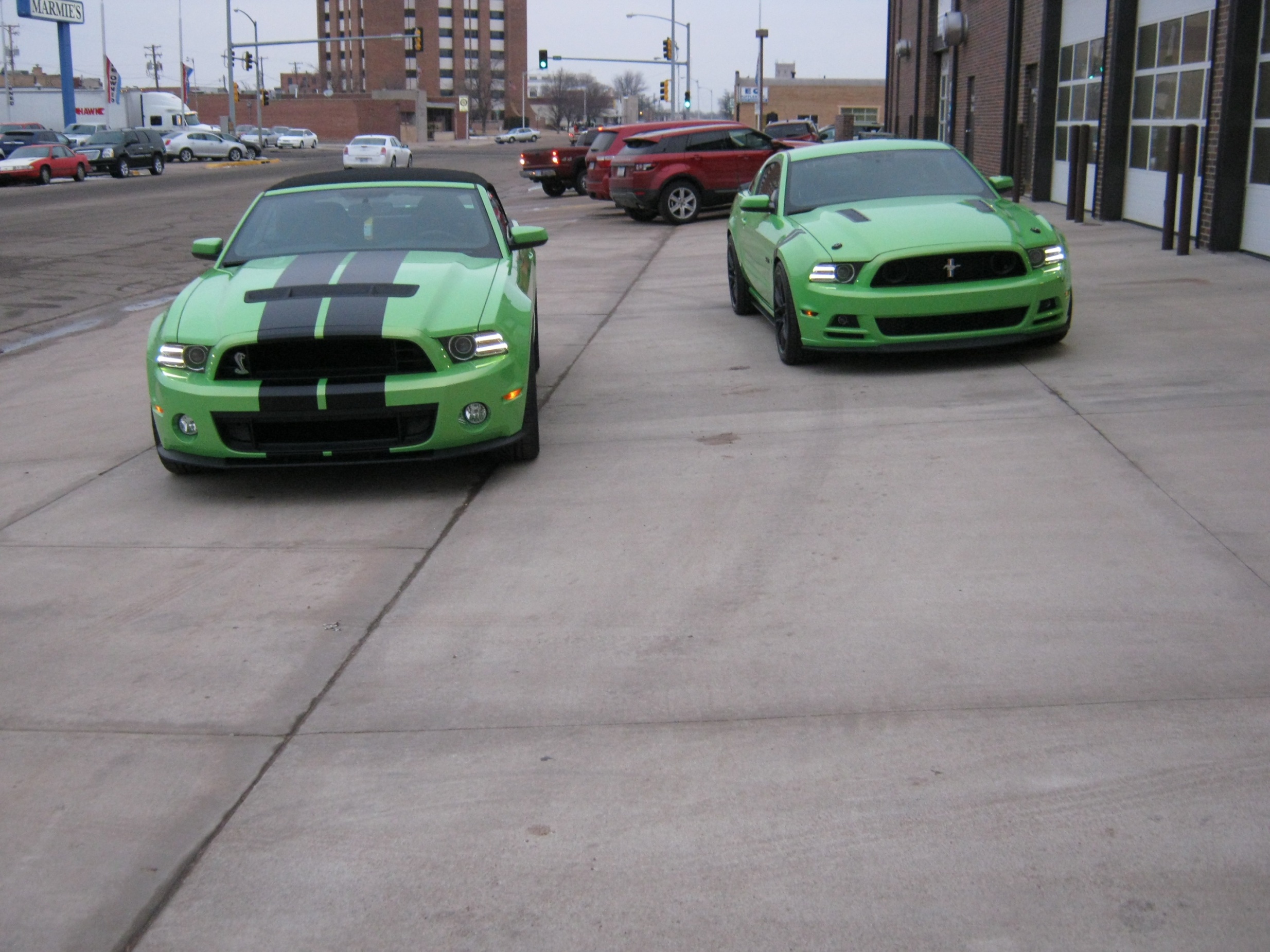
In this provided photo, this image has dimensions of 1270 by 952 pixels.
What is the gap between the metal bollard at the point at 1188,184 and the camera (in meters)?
12.9

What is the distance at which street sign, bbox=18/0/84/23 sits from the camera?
190ft

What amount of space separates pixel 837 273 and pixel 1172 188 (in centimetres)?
668

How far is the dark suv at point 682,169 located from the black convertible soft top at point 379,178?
14.5 m

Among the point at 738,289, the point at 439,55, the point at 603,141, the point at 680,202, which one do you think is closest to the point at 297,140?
the point at 603,141

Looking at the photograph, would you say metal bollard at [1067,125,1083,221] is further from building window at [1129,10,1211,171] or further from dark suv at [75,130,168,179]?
dark suv at [75,130,168,179]

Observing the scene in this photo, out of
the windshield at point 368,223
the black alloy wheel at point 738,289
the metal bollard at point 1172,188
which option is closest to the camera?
the windshield at point 368,223

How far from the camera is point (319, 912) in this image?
2947mm

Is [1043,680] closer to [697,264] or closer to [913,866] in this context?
[913,866]

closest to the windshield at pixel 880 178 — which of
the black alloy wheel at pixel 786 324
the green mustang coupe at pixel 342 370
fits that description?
the black alloy wheel at pixel 786 324

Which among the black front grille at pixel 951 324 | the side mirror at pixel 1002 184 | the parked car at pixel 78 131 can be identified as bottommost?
the black front grille at pixel 951 324

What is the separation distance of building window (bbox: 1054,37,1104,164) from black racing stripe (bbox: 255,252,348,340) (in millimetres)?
13371

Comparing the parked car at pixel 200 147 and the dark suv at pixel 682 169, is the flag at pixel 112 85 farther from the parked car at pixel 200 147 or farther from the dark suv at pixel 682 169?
the dark suv at pixel 682 169

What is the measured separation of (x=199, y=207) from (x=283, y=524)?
2561cm

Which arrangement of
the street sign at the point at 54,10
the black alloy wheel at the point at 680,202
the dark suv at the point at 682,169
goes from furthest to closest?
the street sign at the point at 54,10, the black alloy wheel at the point at 680,202, the dark suv at the point at 682,169
